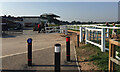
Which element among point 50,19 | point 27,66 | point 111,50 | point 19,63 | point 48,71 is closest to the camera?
point 111,50

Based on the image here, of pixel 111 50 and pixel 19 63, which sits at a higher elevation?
pixel 111 50

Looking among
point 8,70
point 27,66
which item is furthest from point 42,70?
point 8,70

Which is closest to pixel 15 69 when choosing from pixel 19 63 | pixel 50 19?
pixel 19 63

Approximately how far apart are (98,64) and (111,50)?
1475mm

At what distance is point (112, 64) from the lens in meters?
4.15

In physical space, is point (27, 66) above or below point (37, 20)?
below

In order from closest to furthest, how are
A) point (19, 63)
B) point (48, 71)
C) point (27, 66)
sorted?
point (48, 71) < point (27, 66) < point (19, 63)

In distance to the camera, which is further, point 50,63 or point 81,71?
point 50,63

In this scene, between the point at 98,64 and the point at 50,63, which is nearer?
the point at 98,64

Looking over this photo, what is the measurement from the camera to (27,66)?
5691 mm

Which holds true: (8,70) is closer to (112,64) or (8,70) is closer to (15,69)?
(15,69)

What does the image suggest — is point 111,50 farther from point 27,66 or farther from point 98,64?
point 27,66

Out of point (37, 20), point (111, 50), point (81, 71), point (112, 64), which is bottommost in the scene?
point (81, 71)

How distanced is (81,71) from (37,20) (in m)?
68.7
